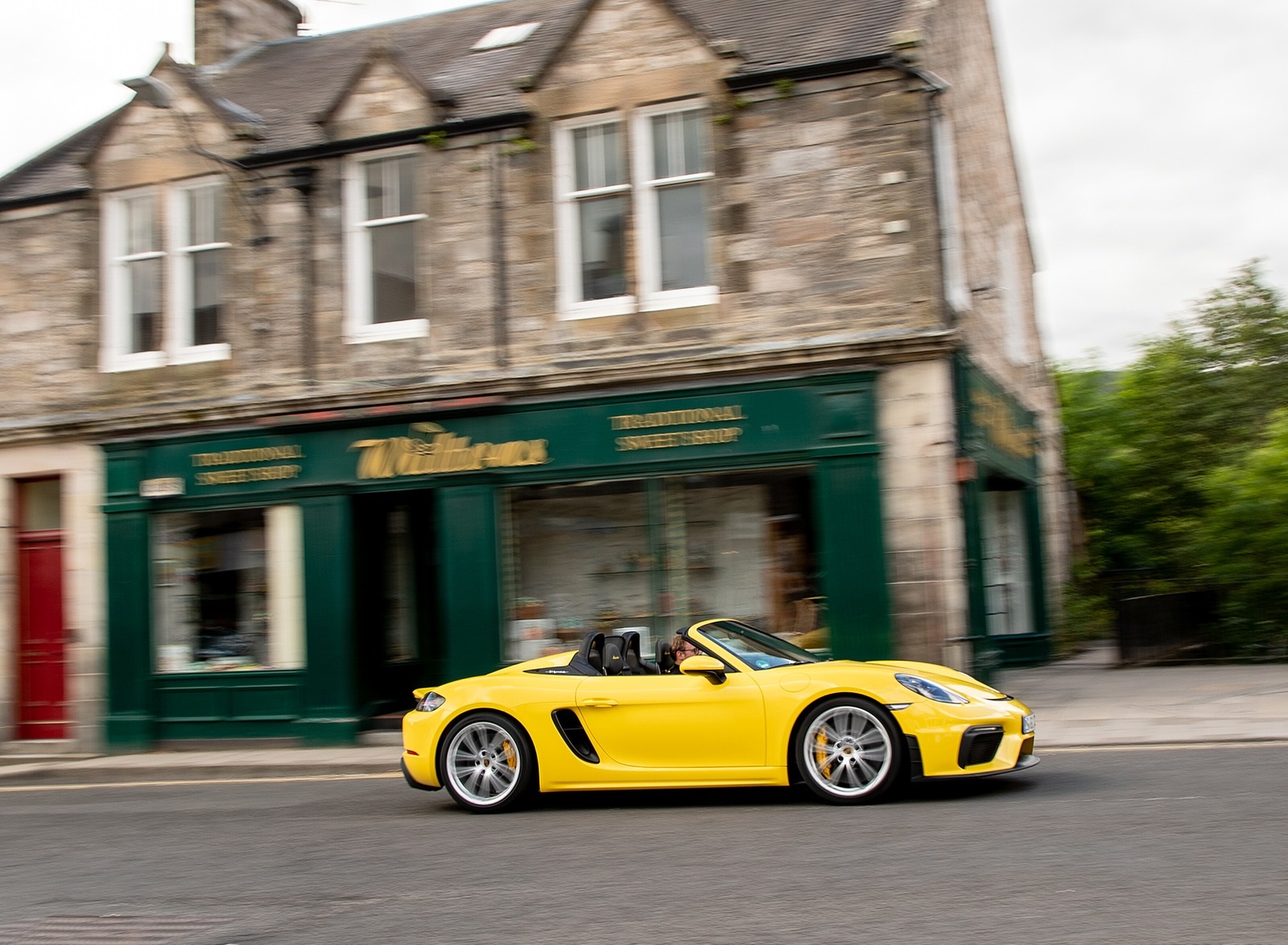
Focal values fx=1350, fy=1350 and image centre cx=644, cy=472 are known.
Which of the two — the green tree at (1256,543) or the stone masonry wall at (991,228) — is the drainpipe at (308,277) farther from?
the green tree at (1256,543)

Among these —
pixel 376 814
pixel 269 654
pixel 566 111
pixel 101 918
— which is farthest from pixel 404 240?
pixel 101 918

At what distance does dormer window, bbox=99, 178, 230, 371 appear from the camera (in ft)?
53.6

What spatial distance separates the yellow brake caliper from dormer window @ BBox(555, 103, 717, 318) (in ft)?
21.6

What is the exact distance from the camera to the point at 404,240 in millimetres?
15461

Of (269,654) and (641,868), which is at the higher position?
(269,654)

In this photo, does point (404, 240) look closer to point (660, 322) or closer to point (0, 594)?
point (660, 322)

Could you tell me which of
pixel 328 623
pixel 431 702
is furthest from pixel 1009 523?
pixel 431 702

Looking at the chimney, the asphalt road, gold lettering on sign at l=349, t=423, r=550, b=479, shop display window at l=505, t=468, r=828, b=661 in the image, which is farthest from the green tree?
→ the chimney

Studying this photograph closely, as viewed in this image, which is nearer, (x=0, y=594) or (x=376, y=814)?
(x=376, y=814)

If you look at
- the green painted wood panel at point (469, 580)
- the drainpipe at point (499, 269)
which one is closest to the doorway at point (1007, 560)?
the green painted wood panel at point (469, 580)

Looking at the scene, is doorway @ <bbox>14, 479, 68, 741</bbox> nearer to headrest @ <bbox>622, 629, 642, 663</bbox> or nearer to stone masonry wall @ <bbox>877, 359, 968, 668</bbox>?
headrest @ <bbox>622, 629, 642, 663</bbox>

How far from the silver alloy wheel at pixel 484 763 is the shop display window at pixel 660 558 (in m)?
4.77

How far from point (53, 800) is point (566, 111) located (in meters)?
8.58

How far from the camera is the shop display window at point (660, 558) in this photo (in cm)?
1356
